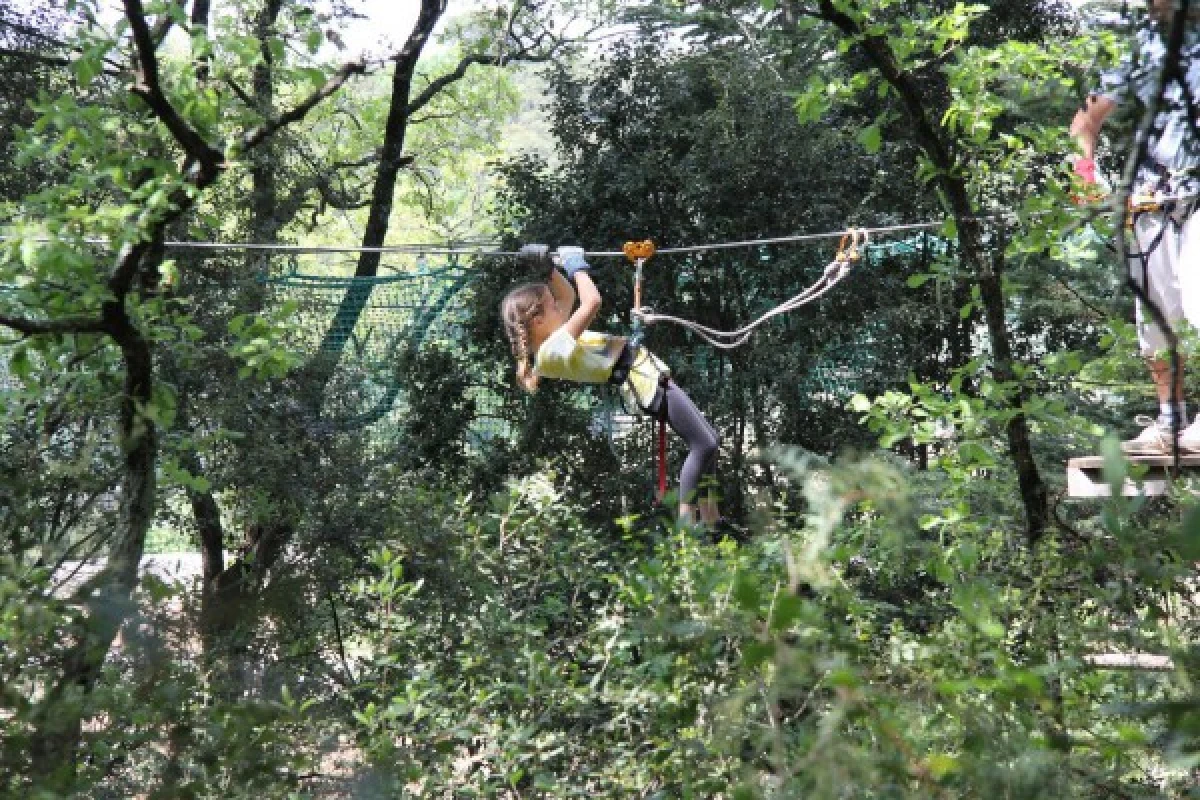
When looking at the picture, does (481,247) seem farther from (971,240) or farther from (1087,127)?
(1087,127)

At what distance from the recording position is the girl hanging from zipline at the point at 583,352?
5.20 m

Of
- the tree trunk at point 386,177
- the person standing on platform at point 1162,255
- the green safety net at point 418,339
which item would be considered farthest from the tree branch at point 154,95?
the tree trunk at point 386,177

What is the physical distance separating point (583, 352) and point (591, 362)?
5 centimetres

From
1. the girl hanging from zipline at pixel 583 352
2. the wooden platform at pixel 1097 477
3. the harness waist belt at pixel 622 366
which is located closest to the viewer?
the wooden platform at pixel 1097 477

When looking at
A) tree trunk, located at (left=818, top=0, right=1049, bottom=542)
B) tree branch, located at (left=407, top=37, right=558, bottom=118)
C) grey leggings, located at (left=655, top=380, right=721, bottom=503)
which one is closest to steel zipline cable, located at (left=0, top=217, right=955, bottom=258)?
grey leggings, located at (left=655, top=380, right=721, bottom=503)

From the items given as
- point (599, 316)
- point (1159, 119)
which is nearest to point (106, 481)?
point (1159, 119)

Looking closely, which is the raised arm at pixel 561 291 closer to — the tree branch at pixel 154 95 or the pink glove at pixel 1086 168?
the pink glove at pixel 1086 168

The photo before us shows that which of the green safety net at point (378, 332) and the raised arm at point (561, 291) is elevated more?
the raised arm at point (561, 291)

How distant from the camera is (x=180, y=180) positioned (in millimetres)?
2645

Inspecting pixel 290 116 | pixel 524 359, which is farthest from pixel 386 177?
pixel 290 116

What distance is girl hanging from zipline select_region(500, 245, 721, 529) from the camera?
5195 mm

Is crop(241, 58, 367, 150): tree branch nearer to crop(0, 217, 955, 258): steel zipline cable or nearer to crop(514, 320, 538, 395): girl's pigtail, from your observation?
crop(0, 217, 955, 258): steel zipline cable

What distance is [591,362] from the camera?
17.2 ft

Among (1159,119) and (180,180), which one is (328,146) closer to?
(180,180)
